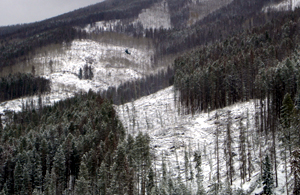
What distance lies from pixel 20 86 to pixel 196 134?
13161cm

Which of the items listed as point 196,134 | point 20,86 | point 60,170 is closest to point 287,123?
point 196,134

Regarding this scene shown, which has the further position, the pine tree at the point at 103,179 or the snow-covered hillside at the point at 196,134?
the snow-covered hillside at the point at 196,134

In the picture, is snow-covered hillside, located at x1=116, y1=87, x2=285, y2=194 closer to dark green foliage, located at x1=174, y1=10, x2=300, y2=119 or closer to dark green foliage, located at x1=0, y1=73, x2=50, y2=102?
dark green foliage, located at x1=174, y1=10, x2=300, y2=119

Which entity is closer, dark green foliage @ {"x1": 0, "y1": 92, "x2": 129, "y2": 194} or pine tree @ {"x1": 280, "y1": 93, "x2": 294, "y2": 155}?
pine tree @ {"x1": 280, "y1": 93, "x2": 294, "y2": 155}

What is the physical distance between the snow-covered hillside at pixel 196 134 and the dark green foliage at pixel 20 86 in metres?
88.2

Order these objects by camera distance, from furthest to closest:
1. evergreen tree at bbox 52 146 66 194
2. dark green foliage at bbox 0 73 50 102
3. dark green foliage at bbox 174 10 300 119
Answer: dark green foliage at bbox 0 73 50 102
dark green foliage at bbox 174 10 300 119
evergreen tree at bbox 52 146 66 194

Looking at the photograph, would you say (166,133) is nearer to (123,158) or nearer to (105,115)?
(105,115)

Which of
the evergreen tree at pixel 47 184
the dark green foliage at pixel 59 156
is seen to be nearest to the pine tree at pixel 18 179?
the dark green foliage at pixel 59 156

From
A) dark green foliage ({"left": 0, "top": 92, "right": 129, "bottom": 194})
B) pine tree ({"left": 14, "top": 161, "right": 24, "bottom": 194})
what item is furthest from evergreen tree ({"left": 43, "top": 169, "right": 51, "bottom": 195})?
pine tree ({"left": 14, "top": 161, "right": 24, "bottom": 194})

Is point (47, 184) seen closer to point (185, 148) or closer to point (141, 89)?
point (185, 148)

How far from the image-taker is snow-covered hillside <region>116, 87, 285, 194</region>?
55.4 metres

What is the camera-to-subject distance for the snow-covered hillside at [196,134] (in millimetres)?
55375

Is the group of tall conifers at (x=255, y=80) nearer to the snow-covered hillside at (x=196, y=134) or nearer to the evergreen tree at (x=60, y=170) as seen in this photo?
the snow-covered hillside at (x=196, y=134)

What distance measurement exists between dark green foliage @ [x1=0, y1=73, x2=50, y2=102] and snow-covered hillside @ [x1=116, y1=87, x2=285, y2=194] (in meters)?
88.2
